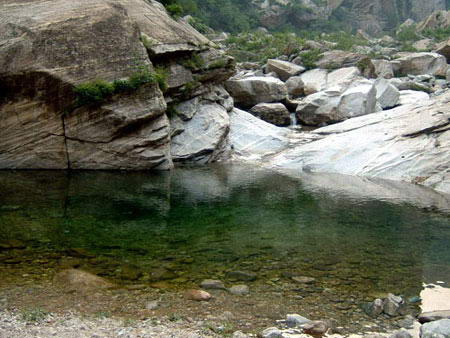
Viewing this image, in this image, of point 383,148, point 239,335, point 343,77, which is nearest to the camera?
point 239,335

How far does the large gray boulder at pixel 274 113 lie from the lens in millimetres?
34781

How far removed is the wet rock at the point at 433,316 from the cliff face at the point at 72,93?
60.0 feet

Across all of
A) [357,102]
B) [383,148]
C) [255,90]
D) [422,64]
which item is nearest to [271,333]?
[383,148]

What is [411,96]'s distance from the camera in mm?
37406

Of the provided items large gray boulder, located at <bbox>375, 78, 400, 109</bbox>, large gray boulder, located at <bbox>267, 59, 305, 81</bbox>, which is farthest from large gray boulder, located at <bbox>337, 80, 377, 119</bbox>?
large gray boulder, located at <bbox>267, 59, 305, 81</bbox>

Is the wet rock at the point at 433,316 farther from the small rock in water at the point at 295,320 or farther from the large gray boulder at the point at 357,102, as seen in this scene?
the large gray boulder at the point at 357,102

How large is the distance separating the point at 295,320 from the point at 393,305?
6.53 ft

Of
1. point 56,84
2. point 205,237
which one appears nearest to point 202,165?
point 56,84

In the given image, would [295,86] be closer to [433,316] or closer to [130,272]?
[130,272]

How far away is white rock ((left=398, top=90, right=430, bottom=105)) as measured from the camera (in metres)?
36.4

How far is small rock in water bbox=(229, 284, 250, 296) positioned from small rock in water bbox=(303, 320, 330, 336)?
1.80 metres

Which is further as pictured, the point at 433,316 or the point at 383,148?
the point at 383,148

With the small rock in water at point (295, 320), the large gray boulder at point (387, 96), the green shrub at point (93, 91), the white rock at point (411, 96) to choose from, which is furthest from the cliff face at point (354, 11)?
the small rock in water at point (295, 320)

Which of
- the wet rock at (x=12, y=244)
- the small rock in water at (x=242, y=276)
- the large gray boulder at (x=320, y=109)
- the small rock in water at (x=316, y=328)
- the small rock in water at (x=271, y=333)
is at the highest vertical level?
the small rock in water at (x=271, y=333)
